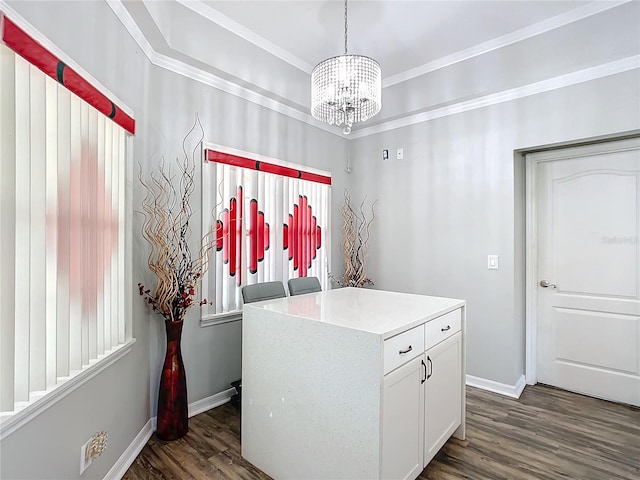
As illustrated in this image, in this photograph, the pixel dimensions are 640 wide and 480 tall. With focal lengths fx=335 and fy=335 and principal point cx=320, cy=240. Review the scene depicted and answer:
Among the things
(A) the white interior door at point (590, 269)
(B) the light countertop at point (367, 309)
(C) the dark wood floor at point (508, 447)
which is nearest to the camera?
(B) the light countertop at point (367, 309)

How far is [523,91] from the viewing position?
2.86 meters

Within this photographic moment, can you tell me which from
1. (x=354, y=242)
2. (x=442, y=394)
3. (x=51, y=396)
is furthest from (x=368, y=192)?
(x=51, y=396)

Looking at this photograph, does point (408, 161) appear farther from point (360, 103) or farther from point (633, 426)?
point (633, 426)

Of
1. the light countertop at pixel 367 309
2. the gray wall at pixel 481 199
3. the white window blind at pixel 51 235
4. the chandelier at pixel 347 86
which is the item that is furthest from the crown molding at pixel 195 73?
the light countertop at pixel 367 309

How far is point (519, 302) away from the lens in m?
3.04

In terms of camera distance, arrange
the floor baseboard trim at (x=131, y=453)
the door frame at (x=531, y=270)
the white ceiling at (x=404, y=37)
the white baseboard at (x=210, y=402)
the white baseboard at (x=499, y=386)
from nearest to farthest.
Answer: the floor baseboard trim at (x=131, y=453) < the white ceiling at (x=404, y=37) < the white baseboard at (x=210, y=402) < the white baseboard at (x=499, y=386) < the door frame at (x=531, y=270)

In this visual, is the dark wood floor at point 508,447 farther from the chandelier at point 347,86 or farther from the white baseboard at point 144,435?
the chandelier at point 347,86

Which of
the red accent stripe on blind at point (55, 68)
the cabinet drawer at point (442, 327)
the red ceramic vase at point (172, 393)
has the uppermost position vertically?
the red accent stripe on blind at point (55, 68)

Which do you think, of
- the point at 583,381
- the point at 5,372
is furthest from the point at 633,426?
the point at 5,372

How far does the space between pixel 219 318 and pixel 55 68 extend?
1.96 metres

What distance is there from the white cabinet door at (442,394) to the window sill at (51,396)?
1657mm

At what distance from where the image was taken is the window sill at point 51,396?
1.08 metres

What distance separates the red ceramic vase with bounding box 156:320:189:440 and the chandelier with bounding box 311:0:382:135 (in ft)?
5.79

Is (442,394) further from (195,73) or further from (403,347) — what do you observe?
(195,73)
